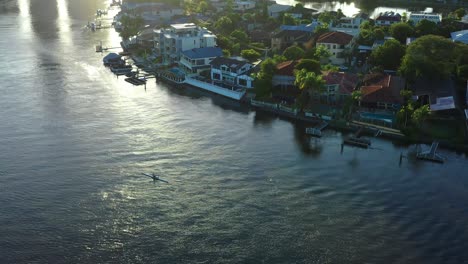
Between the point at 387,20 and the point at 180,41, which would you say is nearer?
the point at 180,41

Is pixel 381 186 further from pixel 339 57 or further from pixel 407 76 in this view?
pixel 339 57

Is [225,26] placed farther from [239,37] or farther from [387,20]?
[387,20]

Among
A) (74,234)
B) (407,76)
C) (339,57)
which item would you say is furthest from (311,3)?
(74,234)

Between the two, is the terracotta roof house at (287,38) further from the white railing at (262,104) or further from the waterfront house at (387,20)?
the white railing at (262,104)

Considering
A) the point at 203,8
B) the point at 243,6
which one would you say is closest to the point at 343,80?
the point at 203,8

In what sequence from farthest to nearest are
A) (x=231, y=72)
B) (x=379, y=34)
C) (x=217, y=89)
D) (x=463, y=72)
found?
(x=379, y=34) < (x=231, y=72) < (x=217, y=89) < (x=463, y=72)

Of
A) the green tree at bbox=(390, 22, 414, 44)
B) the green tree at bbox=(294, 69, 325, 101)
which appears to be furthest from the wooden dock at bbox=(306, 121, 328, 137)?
the green tree at bbox=(390, 22, 414, 44)
